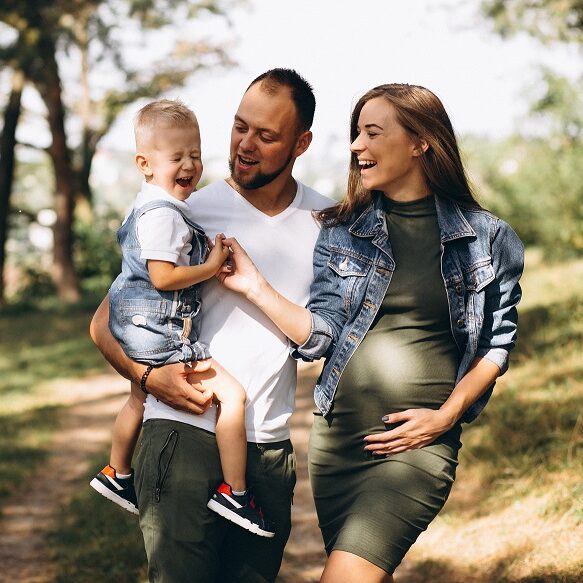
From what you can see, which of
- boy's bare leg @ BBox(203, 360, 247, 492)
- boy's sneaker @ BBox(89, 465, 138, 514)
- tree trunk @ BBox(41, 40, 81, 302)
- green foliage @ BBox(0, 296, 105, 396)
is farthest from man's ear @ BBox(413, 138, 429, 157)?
tree trunk @ BBox(41, 40, 81, 302)

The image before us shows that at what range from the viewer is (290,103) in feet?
9.96

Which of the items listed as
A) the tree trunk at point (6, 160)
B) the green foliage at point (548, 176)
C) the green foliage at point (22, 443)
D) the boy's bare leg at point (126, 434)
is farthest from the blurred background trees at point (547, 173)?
the boy's bare leg at point (126, 434)

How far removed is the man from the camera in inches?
108

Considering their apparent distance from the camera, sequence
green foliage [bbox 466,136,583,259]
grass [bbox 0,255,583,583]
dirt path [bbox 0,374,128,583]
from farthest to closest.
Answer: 1. green foliage [bbox 466,136,583,259]
2. dirt path [bbox 0,374,128,583]
3. grass [bbox 0,255,583,583]

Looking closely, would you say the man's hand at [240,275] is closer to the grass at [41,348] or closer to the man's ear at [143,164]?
the man's ear at [143,164]

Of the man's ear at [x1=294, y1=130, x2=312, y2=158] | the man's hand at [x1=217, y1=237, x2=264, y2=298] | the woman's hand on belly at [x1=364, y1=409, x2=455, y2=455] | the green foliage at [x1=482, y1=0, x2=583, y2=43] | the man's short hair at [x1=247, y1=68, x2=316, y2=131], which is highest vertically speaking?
the green foliage at [x1=482, y1=0, x2=583, y2=43]

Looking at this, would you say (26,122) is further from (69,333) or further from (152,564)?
(152,564)

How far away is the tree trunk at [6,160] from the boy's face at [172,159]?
14016 mm

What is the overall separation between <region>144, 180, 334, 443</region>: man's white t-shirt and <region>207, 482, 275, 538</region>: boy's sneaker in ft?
0.60

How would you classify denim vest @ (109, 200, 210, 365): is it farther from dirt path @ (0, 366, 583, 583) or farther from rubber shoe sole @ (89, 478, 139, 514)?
dirt path @ (0, 366, 583, 583)

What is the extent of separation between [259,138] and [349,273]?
0.51 m

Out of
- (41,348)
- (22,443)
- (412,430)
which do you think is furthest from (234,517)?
(41,348)

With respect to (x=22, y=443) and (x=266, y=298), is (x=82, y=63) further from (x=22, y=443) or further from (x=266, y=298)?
(x=266, y=298)

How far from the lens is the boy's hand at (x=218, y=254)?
2738 millimetres
